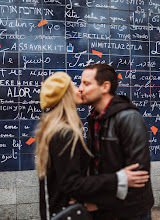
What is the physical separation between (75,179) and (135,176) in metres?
0.48

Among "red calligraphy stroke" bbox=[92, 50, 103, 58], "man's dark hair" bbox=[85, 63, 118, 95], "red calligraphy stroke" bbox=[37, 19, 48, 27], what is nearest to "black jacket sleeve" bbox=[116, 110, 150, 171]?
"man's dark hair" bbox=[85, 63, 118, 95]

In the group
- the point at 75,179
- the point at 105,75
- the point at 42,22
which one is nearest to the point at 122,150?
the point at 75,179

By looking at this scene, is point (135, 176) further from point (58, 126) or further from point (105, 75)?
point (105, 75)

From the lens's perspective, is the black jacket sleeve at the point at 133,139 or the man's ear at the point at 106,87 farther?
the man's ear at the point at 106,87

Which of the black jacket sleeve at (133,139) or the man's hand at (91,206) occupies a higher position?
the black jacket sleeve at (133,139)

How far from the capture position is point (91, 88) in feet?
7.88

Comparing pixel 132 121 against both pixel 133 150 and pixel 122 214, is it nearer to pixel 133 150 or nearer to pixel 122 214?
pixel 133 150

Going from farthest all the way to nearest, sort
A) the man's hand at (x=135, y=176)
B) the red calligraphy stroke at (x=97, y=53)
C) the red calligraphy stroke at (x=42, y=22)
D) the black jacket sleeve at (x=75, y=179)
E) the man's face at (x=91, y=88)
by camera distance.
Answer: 1. the red calligraphy stroke at (x=97, y=53)
2. the red calligraphy stroke at (x=42, y=22)
3. the man's face at (x=91, y=88)
4. the man's hand at (x=135, y=176)
5. the black jacket sleeve at (x=75, y=179)

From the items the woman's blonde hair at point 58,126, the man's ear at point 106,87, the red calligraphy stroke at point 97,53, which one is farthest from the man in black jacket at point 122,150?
the red calligraphy stroke at point 97,53

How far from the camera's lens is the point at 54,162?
1.89 metres

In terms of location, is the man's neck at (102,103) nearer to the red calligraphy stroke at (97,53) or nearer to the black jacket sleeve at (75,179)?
the black jacket sleeve at (75,179)

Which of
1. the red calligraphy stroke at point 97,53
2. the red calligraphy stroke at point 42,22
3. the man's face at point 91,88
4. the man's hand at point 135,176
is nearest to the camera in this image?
the man's hand at point 135,176

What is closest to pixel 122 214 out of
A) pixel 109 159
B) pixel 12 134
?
pixel 109 159

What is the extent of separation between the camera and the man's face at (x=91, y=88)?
2.40 meters
